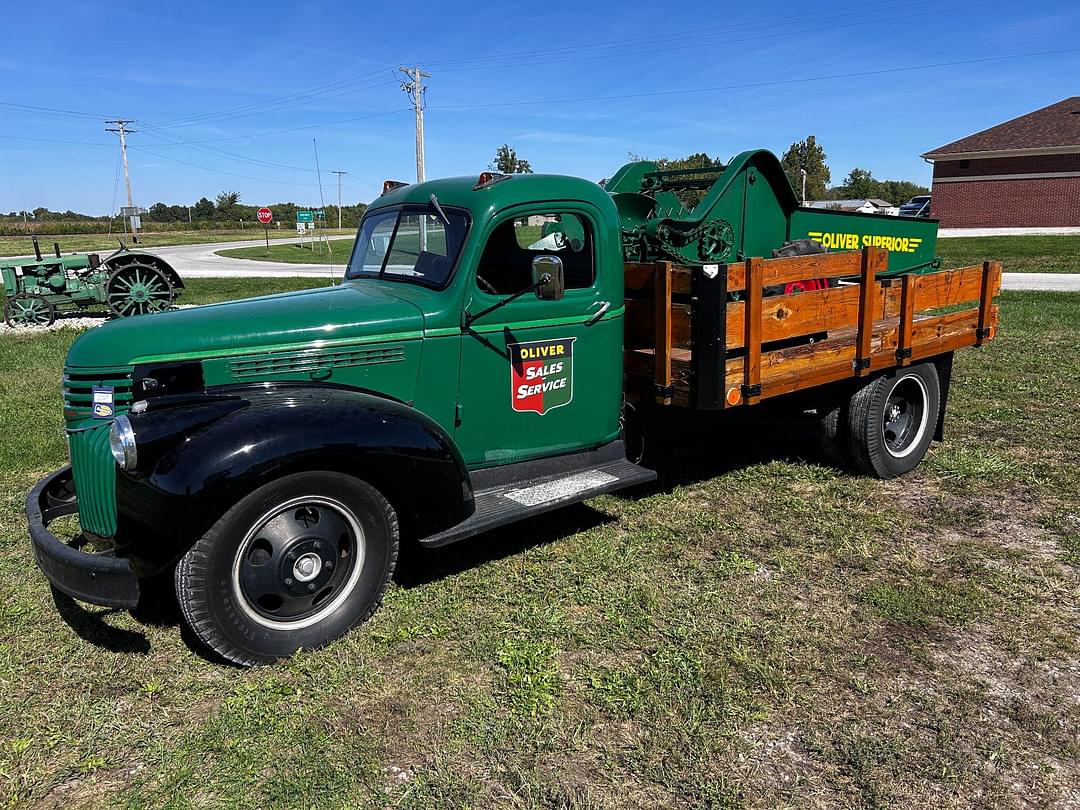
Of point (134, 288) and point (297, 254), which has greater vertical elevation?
point (297, 254)

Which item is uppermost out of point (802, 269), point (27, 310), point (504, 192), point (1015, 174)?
point (1015, 174)

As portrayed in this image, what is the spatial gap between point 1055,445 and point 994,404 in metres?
1.26

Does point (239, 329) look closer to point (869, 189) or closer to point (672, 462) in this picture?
point (672, 462)

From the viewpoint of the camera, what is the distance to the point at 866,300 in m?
4.98

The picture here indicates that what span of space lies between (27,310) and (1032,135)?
41.9 meters

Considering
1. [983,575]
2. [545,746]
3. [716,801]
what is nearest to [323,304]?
[545,746]

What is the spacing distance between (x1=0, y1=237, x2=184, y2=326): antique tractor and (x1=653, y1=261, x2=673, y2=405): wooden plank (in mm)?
12574

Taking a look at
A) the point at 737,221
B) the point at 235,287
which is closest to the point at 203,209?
the point at 235,287

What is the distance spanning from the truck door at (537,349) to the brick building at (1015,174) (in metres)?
40.6

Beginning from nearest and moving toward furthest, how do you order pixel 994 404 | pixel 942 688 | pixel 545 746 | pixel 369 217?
pixel 545 746 < pixel 942 688 < pixel 369 217 < pixel 994 404

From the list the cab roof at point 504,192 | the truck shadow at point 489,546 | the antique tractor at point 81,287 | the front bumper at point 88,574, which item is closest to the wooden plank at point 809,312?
the cab roof at point 504,192

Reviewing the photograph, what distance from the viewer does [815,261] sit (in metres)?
4.75

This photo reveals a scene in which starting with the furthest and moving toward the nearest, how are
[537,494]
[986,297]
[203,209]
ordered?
[203,209], [986,297], [537,494]

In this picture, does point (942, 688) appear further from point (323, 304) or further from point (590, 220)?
point (323, 304)
